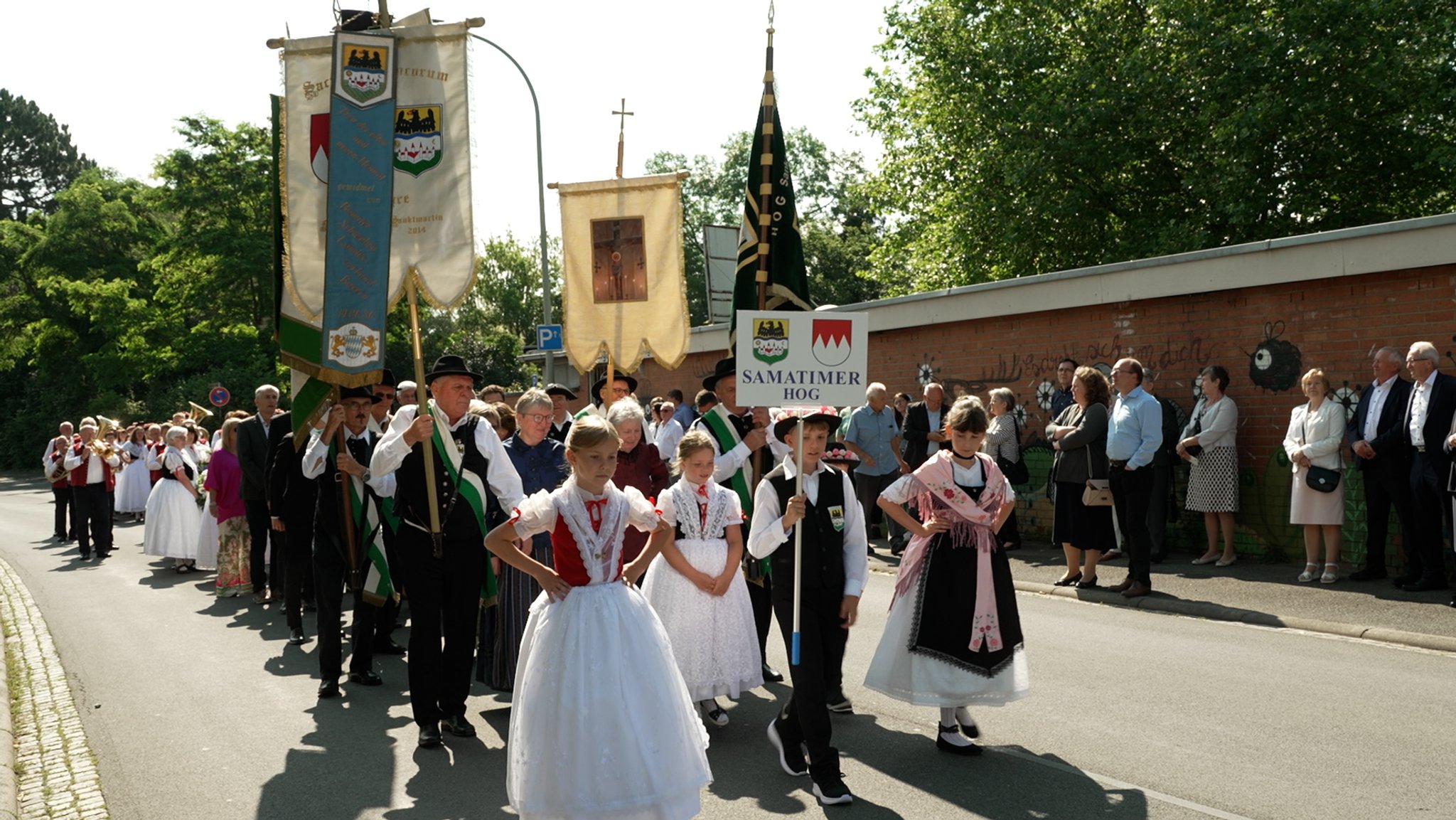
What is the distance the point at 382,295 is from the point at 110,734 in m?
3.02

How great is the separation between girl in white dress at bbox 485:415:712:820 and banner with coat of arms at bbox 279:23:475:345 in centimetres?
324

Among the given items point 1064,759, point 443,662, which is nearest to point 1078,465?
point 1064,759

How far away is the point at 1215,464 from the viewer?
12.7 m

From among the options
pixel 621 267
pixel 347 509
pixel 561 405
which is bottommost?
pixel 347 509

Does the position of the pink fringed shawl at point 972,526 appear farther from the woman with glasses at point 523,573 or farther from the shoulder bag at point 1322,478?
the shoulder bag at point 1322,478

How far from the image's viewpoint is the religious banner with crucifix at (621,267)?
968 centimetres

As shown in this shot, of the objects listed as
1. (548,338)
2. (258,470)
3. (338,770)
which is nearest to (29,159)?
(548,338)

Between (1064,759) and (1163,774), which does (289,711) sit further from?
(1163,774)

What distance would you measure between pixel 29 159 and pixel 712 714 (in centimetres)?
9600

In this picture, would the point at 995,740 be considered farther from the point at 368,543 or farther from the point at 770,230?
the point at 368,543

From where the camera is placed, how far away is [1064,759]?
6109 mm

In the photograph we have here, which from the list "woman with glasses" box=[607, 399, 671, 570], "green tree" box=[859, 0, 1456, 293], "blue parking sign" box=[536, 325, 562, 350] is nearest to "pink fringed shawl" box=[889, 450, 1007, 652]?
"woman with glasses" box=[607, 399, 671, 570]

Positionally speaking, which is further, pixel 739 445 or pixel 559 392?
pixel 559 392

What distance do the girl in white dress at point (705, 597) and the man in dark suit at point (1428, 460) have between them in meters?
6.69
